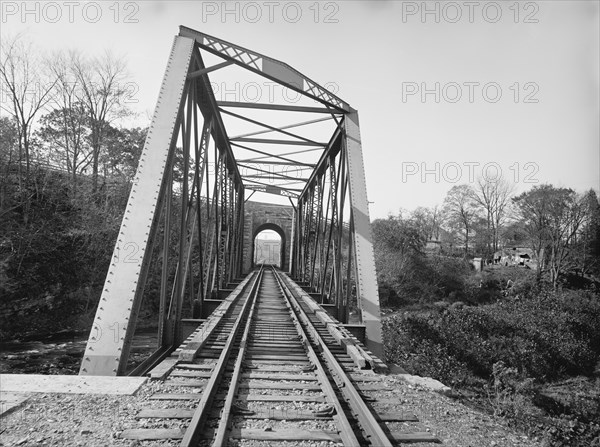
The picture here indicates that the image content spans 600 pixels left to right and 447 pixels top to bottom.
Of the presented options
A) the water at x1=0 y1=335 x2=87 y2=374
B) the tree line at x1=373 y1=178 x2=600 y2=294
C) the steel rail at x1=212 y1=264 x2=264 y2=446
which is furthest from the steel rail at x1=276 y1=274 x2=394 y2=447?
the tree line at x1=373 y1=178 x2=600 y2=294

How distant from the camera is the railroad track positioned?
285 cm

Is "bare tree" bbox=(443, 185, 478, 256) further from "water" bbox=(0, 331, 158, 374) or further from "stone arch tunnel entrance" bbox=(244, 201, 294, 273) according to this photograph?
"water" bbox=(0, 331, 158, 374)

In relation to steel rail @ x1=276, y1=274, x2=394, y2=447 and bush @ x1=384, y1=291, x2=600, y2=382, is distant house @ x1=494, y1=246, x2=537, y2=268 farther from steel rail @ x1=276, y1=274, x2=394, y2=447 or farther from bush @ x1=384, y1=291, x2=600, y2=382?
steel rail @ x1=276, y1=274, x2=394, y2=447

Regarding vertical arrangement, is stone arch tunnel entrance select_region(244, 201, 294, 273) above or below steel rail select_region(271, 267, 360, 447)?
above

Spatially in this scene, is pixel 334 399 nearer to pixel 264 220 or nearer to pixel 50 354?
pixel 50 354

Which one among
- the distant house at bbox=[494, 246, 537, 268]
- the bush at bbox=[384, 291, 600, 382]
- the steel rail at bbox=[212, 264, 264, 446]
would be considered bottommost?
the bush at bbox=[384, 291, 600, 382]

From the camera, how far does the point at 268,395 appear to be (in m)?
3.71

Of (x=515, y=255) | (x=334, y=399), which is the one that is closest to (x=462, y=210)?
(x=515, y=255)

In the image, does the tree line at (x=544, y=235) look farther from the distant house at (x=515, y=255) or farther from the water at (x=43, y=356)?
the water at (x=43, y=356)

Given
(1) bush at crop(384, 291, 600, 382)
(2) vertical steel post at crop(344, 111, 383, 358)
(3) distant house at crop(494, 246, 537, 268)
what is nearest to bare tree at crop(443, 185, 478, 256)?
(3) distant house at crop(494, 246, 537, 268)

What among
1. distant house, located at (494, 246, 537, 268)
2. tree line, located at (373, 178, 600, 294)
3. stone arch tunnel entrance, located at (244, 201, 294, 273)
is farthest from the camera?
distant house, located at (494, 246, 537, 268)

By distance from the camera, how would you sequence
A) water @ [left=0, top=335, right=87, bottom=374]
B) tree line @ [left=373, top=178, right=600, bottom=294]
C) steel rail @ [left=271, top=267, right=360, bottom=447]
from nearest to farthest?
1. steel rail @ [left=271, top=267, right=360, bottom=447]
2. water @ [left=0, top=335, right=87, bottom=374]
3. tree line @ [left=373, top=178, right=600, bottom=294]

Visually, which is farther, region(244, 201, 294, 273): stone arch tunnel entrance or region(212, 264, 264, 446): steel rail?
region(244, 201, 294, 273): stone arch tunnel entrance

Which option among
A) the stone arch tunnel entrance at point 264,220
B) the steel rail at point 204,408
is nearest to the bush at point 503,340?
the steel rail at point 204,408
